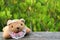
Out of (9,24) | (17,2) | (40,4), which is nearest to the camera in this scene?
(9,24)

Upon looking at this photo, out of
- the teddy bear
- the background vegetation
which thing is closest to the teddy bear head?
the teddy bear

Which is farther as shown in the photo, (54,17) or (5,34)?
(54,17)

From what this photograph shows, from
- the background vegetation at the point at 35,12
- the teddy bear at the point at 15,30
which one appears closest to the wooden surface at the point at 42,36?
the teddy bear at the point at 15,30

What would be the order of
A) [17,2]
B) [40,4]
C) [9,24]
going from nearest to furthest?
[9,24]
[40,4]
[17,2]

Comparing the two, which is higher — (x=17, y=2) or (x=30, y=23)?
(x=17, y=2)

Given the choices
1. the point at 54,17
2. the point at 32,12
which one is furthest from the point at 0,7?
the point at 54,17

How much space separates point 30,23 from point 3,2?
39 cm

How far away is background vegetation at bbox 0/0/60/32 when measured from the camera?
8.53 ft

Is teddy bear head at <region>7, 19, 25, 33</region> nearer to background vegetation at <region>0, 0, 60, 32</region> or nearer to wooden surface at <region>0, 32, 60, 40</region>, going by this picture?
wooden surface at <region>0, 32, 60, 40</region>

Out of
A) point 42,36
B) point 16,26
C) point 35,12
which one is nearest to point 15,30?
point 16,26

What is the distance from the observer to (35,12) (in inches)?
104

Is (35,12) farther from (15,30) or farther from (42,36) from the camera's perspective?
(15,30)

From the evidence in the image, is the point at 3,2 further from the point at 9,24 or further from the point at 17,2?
the point at 9,24

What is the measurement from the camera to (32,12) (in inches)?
105
